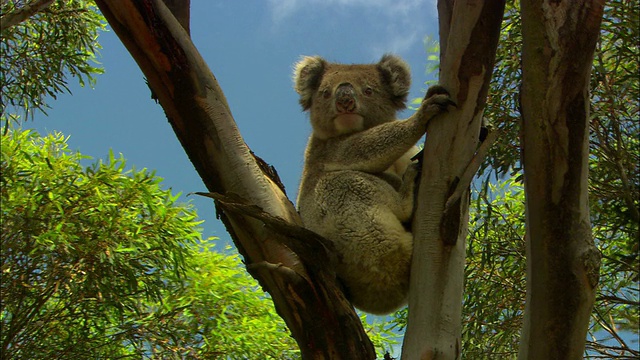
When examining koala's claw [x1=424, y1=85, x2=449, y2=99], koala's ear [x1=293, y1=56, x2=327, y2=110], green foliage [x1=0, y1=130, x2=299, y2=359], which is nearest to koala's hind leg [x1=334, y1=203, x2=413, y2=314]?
koala's claw [x1=424, y1=85, x2=449, y2=99]

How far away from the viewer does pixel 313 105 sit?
303 centimetres

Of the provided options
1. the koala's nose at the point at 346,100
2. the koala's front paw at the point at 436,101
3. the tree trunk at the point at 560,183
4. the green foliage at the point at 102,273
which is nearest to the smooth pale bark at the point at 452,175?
the koala's front paw at the point at 436,101

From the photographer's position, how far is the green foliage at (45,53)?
5297mm

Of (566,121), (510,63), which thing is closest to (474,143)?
(566,121)

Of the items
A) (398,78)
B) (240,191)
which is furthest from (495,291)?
(240,191)

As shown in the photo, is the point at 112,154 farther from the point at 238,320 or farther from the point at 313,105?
the point at 313,105

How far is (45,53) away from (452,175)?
4.31 metres

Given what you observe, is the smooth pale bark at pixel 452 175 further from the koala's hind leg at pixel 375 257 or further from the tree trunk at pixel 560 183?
the koala's hind leg at pixel 375 257

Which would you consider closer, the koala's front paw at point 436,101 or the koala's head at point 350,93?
the koala's front paw at point 436,101

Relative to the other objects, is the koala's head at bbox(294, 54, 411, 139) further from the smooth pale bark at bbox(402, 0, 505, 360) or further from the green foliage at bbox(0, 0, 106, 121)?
the green foliage at bbox(0, 0, 106, 121)

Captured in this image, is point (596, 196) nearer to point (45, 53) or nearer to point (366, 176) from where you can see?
point (366, 176)

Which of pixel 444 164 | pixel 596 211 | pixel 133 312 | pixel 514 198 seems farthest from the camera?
pixel 133 312

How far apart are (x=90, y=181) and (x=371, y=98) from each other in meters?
2.65

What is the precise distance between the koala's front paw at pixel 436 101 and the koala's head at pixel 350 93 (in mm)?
806
